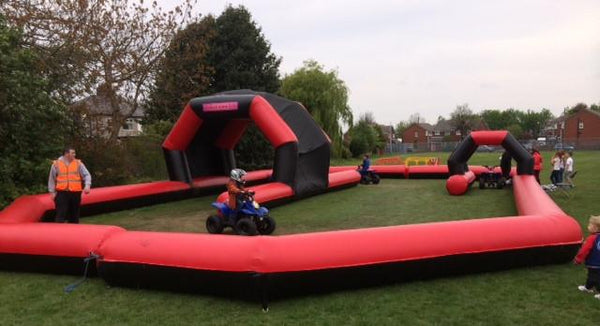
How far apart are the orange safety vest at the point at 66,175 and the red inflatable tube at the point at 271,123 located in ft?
16.1

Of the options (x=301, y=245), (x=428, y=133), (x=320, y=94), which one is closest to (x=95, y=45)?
(x=301, y=245)

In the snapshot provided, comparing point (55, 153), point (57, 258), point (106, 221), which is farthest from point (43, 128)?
point (57, 258)

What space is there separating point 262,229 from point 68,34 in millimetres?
10100

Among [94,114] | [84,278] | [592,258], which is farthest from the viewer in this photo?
[94,114]

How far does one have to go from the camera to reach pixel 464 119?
261 feet

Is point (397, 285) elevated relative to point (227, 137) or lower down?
lower down

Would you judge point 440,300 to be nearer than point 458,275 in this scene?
Yes

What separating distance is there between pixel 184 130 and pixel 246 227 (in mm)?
5972

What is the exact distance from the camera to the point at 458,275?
18.3 ft

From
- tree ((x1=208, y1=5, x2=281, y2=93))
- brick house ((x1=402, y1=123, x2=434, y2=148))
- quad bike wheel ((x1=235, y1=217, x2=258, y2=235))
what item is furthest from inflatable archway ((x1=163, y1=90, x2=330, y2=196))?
brick house ((x1=402, y1=123, x2=434, y2=148))

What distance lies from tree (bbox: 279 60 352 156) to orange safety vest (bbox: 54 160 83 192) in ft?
89.1

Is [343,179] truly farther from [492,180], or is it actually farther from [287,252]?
[287,252]

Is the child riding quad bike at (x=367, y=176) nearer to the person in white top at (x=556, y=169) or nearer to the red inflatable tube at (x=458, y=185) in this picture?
the red inflatable tube at (x=458, y=185)

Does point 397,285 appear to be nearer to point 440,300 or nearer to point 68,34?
point 440,300
